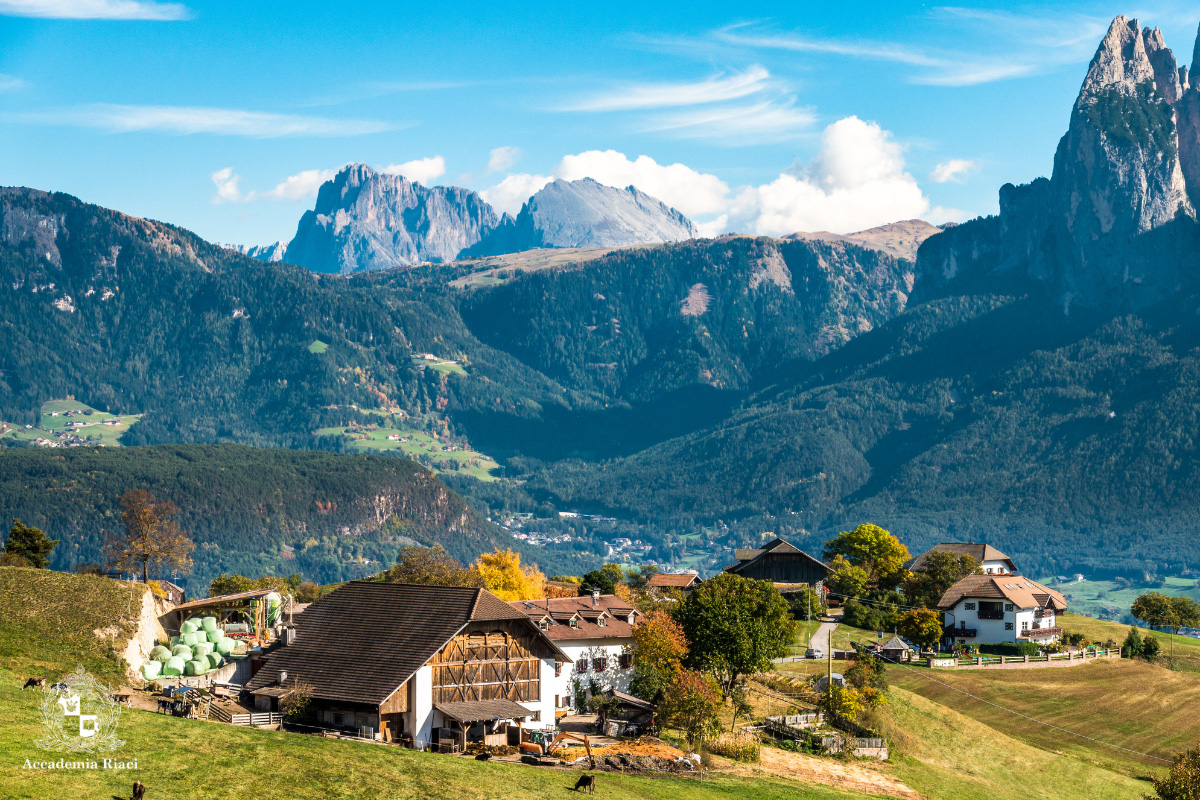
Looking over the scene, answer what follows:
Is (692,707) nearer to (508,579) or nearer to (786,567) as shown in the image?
(508,579)

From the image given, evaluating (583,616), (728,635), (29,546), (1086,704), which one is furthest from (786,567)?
(29,546)

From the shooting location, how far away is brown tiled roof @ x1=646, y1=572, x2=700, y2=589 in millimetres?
161750

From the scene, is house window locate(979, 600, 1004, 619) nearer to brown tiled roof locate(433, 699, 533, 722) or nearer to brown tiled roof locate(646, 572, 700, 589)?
brown tiled roof locate(646, 572, 700, 589)

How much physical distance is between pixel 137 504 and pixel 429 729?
2855 inches

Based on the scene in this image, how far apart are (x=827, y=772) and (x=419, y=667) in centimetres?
2645

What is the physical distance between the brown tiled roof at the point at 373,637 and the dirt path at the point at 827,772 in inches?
572

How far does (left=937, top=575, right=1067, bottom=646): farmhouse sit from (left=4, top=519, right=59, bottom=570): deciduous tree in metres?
94.7

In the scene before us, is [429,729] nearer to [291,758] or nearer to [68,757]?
[291,758]

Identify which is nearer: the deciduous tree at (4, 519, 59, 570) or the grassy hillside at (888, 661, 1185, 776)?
the grassy hillside at (888, 661, 1185, 776)

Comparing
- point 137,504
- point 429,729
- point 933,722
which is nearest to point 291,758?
point 429,729

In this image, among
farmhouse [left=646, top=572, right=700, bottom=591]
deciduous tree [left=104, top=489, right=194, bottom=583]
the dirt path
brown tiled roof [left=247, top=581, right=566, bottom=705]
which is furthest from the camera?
farmhouse [left=646, top=572, right=700, bottom=591]

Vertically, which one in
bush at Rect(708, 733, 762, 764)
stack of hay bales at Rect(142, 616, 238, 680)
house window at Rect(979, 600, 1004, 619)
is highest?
stack of hay bales at Rect(142, 616, 238, 680)

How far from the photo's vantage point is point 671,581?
169750mm

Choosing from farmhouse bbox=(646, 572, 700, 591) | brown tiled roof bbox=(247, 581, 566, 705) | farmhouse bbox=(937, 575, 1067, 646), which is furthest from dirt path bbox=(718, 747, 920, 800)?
farmhouse bbox=(646, 572, 700, 591)
